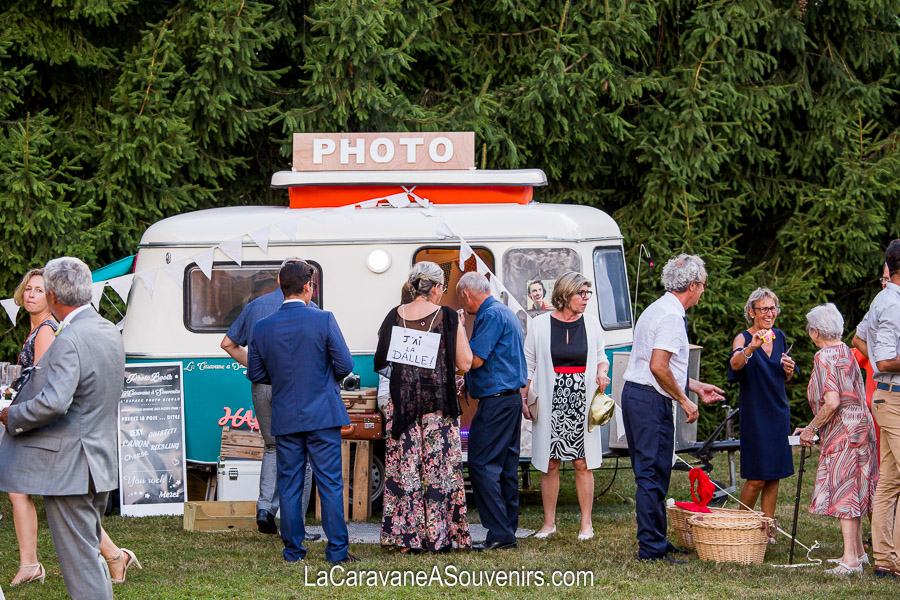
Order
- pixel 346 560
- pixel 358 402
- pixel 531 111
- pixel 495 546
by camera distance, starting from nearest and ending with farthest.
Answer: pixel 346 560 < pixel 495 546 < pixel 358 402 < pixel 531 111

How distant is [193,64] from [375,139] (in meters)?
3.76

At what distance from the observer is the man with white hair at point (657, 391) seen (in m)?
5.97

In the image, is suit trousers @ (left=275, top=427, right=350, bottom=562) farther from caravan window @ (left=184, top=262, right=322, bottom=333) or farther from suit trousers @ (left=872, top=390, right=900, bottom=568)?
suit trousers @ (left=872, top=390, right=900, bottom=568)

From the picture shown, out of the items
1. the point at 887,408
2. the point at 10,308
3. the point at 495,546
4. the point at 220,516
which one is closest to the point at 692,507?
the point at 495,546

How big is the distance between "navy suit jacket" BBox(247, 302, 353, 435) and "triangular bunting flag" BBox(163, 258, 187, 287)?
2.16 m

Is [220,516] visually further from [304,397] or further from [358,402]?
[304,397]

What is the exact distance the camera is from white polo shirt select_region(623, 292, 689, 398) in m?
5.96

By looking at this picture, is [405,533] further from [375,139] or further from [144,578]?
[375,139]

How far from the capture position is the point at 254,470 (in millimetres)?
7887

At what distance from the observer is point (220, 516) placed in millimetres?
7254

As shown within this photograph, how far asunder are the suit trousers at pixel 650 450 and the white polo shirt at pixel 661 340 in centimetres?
8

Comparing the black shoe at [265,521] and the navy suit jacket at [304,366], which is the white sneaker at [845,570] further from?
the black shoe at [265,521]

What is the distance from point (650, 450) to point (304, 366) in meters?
2.06

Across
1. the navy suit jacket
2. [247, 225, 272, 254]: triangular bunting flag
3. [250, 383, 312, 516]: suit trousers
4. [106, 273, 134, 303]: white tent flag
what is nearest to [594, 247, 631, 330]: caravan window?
[247, 225, 272, 254]: triangular bunting flag
